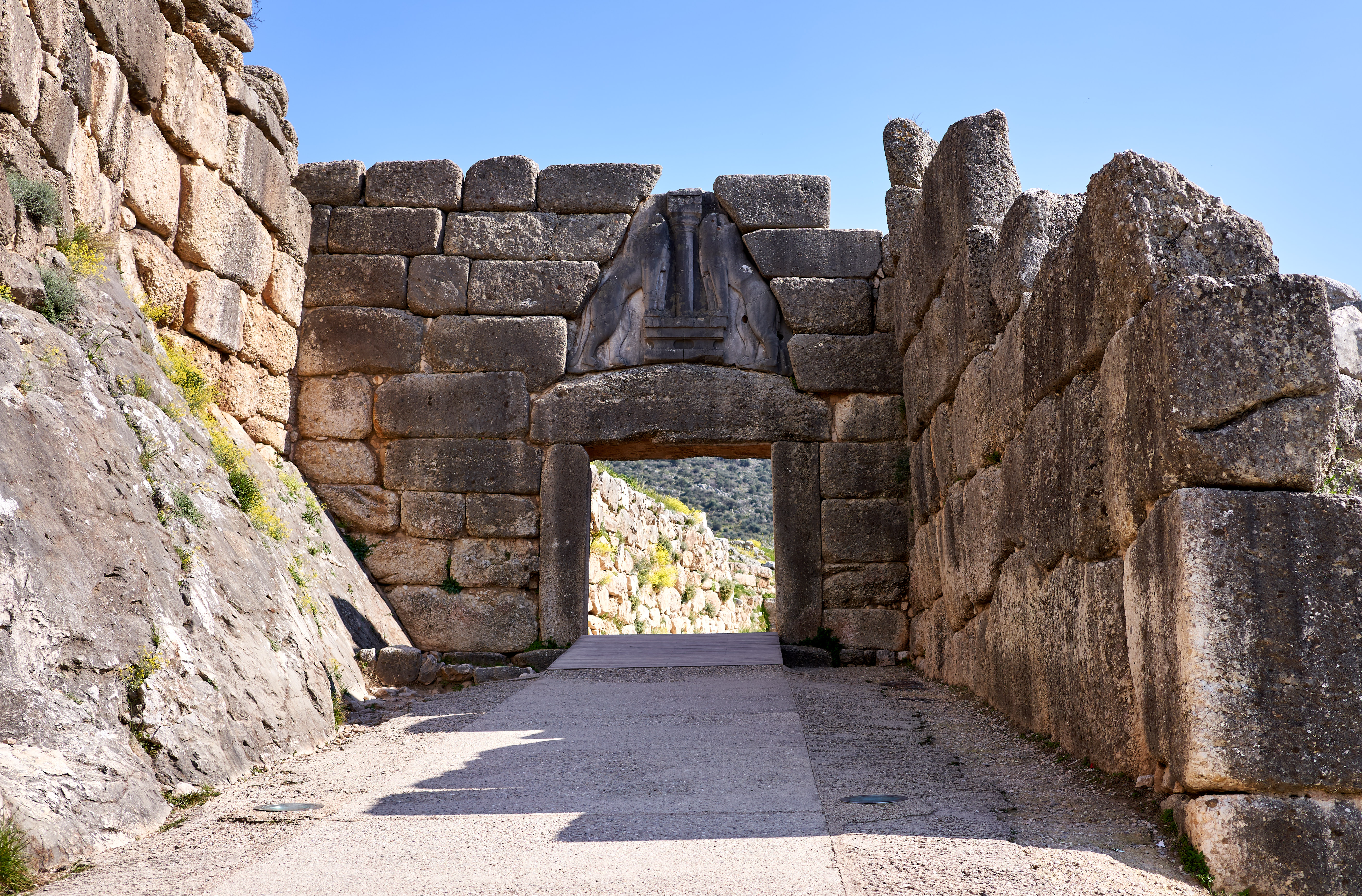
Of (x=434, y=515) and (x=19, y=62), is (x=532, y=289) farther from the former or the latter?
(x=19, y=62)

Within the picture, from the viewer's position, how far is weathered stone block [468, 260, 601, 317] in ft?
25.8

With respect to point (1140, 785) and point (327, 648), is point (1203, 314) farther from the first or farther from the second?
point (327, 648)

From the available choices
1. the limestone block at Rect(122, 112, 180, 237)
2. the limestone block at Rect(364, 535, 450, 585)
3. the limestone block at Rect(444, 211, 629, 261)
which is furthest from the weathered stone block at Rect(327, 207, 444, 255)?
the limestone block at Rect(364, 535, 450, 585)

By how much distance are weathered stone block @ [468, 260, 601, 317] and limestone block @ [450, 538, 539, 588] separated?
1.68m

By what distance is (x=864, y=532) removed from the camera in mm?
7723

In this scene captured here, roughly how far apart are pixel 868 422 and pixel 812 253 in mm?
1325

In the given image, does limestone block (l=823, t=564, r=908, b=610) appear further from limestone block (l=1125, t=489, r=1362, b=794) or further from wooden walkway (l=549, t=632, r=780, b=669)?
limestone block (l=1125, t=489, r=1362, b=794)

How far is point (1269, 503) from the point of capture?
293 centimetres

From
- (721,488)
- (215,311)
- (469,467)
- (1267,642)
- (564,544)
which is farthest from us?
(721,488)

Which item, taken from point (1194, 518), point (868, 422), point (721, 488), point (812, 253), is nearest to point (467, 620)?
point (868, 422)

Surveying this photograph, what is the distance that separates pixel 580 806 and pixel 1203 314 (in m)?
2.36

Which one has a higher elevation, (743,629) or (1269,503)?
(1269,503)

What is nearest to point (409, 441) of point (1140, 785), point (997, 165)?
point (997, 165)

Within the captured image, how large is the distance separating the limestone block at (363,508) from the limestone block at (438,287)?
1.37 m
